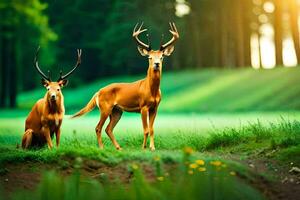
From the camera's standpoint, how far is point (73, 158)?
27.7 ft

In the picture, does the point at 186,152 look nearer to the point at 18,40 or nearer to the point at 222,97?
the point at 222,97

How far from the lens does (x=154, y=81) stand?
9781 millimetres

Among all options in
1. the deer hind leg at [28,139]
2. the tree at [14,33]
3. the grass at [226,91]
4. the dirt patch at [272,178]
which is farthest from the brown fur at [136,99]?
the tree at [14,33]

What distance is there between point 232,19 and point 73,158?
82.5 feet

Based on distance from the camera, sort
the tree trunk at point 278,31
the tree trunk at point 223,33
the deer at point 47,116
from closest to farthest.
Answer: the deer at point 47,116
the tree trunk at point 278,31
the tree trunk at point 223,33

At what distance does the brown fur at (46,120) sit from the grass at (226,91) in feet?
34.5

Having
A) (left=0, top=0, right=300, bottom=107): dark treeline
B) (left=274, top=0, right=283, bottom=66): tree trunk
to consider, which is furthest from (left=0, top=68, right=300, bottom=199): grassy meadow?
(left=0, top=0, right=300, bottom=107): dark treeline

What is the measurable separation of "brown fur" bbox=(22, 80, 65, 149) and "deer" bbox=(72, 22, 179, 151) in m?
0.65

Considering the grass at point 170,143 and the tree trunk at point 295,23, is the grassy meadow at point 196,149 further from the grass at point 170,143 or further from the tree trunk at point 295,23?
the tree trunk at point 295,23

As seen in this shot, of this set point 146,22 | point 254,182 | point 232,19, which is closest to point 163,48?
point 254,182

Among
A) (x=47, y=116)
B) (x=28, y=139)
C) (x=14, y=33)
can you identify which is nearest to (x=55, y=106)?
(x=47, y=116)

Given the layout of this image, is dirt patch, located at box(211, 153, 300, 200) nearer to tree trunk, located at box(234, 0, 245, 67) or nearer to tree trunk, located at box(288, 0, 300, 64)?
tree trunk, located at box(288, 0, 300, 64)

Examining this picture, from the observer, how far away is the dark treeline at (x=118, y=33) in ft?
86.0

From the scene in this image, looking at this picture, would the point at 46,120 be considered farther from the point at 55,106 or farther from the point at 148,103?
the point at 148,103
